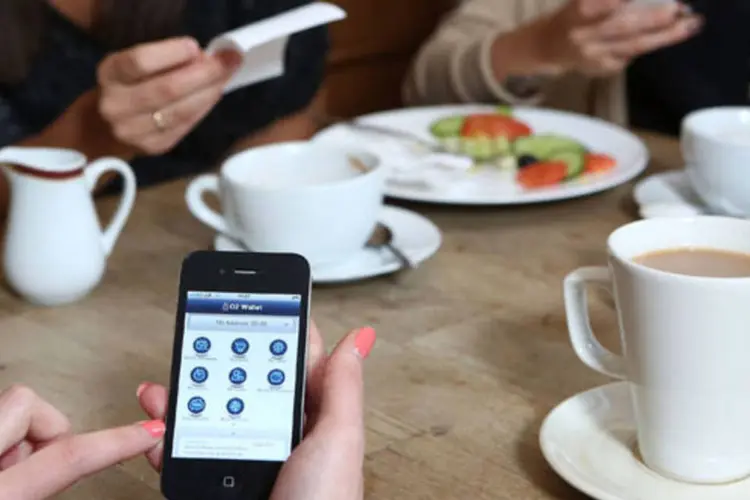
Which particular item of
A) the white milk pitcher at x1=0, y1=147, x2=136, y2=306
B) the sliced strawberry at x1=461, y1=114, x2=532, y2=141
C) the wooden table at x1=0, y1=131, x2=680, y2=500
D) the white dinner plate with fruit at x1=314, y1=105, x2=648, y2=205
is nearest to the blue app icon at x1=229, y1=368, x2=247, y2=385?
the wooden table at x1=0, y1=131, x2=680, y2=500

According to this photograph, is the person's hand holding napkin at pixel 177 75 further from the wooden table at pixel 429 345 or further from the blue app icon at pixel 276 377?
the blue app icon at pixel 276 377

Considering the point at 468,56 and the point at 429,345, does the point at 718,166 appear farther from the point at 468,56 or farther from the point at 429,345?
the point at 468,56

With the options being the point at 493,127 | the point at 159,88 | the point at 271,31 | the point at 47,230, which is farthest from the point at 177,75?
the point at 493,127

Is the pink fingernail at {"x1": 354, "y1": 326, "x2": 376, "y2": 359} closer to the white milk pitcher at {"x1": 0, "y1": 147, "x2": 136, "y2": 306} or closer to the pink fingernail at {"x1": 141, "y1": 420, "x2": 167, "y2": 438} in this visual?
the pink fingernail at {"x1": 141, "y1": 420, "x2": 167, "y2": 438}

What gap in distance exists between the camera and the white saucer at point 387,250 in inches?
37.0

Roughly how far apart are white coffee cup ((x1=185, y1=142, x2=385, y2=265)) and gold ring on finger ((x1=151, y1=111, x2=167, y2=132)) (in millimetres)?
207

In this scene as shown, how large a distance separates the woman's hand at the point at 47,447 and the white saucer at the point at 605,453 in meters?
0.24

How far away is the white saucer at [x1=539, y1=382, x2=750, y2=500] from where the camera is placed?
61 centimetres

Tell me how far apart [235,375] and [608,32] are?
3.56ft

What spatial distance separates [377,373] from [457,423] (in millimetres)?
94

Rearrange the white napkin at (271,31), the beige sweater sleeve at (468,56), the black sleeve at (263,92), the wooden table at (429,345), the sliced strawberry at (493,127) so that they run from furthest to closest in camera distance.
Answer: the beige sweater sleeve at (468,56)
the black sleeve at (263,92)
the sliced strawberry at (493,127)
the white napkin at (271,31)
the wooden table at (429,345)

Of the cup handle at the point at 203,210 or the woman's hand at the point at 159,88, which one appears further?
the woman's hand at the point at 159,88

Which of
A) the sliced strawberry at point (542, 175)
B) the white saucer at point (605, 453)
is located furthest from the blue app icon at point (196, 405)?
the sliced strawberry at point (542, 175)

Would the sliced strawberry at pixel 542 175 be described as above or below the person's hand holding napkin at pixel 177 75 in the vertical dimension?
below
